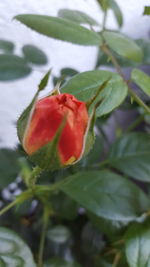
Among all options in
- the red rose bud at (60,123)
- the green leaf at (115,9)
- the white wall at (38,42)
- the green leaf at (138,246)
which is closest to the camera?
the red rose bud at (60,123)

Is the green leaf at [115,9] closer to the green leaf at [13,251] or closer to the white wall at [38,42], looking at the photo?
the white wall at [38,42]

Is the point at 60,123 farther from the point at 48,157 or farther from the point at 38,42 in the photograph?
the point at 38,42

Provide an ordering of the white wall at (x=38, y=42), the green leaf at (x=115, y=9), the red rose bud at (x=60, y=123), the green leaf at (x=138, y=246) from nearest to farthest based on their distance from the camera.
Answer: the red rose bud at (x=60, y=123) → the green leaf at (x=138, y=246) → the green leaf at (x=115, y=9) → the white wall at (x=38, y=42)

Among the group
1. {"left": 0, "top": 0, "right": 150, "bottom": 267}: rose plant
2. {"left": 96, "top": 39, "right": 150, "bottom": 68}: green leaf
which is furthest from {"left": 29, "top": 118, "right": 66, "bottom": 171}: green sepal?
{"left": 96, "top": 39, "right": 150, "bottom": 68}: green leaf

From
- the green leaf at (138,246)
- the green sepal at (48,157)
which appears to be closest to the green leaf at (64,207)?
the green leaf at (138,246)

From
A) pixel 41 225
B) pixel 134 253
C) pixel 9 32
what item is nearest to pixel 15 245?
pixel 134 253

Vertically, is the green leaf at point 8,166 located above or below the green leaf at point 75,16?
below

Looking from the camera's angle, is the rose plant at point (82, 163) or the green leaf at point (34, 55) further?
the green leaf at point (34, 55)

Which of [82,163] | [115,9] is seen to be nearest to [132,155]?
[82,163]
